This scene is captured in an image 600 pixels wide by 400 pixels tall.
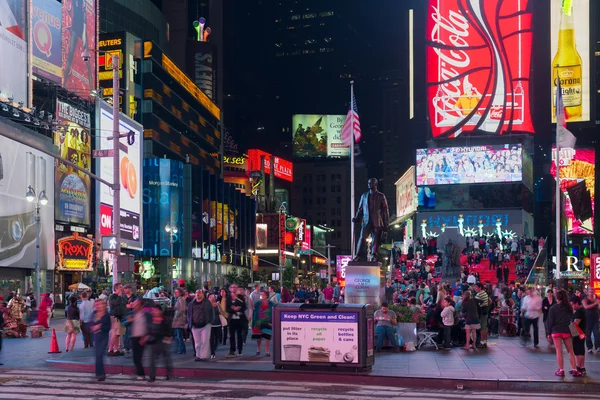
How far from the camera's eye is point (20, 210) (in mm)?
61719

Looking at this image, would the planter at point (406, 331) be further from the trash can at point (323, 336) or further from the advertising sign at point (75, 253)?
the advertising sign at point (75, 253)

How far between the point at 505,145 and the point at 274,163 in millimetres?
92385

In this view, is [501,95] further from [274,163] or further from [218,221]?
[274,163]

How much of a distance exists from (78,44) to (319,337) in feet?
198

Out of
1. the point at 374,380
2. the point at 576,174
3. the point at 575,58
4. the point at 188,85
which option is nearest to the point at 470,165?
the point at 575,58

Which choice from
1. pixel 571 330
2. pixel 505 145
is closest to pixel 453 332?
pixel 571 330

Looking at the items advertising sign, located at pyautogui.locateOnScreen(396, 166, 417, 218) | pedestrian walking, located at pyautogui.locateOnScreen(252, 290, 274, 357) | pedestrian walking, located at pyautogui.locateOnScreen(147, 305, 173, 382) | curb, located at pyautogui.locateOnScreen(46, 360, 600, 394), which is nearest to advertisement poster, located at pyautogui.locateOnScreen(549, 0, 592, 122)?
advertising sign, located at pyautogui.locateOnScreen(396, 166, 417, 218)

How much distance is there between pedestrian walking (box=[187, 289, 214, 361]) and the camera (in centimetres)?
2119

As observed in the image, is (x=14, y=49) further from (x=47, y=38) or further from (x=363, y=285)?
(x=363, y=285)

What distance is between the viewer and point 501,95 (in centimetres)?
8938

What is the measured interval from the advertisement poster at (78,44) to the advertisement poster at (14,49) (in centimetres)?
947

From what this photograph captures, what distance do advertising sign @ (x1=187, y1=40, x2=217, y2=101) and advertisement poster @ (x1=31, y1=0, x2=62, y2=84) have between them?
228 ft

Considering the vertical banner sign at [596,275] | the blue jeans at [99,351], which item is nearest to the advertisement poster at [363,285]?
the vertical banner sign at [596,275]

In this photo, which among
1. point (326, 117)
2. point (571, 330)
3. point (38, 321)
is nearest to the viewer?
point (571, 330)
